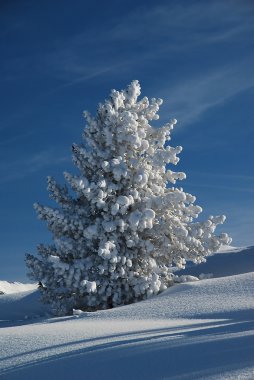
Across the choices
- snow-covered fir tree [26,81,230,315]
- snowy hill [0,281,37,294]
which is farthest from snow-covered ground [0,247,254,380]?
snowy hill [0,281,37,294]

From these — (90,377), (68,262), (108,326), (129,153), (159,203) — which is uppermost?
(129,153)

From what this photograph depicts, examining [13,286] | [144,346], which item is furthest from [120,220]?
[13,286]

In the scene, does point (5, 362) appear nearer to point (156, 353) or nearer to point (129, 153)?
point (156, 353)

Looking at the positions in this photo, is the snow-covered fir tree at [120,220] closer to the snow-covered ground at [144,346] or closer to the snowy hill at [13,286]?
the snow-covered ground at [144,346]

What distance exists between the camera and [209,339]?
17.6 feet

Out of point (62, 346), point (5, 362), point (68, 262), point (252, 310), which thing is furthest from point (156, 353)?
point (68, 262)

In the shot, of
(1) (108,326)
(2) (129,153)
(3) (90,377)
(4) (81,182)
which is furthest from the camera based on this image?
(2) (129,153)

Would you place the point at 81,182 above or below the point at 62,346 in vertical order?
above

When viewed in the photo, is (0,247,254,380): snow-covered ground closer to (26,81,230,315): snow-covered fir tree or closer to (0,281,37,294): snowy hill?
(26,81,230,315): snow-covered fir tree

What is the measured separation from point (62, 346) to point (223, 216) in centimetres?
699

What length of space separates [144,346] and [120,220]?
19.2ft

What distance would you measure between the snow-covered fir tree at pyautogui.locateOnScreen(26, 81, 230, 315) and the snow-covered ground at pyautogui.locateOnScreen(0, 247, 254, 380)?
2.06 m

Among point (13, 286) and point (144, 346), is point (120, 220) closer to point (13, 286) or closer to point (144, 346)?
point (144, 346)

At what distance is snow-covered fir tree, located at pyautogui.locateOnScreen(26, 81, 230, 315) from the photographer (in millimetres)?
11094
